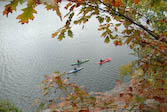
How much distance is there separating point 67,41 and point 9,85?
10.2m

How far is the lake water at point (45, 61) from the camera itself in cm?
1374

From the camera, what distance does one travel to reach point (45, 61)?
695 inches

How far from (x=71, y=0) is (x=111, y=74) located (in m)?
14.5

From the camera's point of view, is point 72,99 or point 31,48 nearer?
point 72,99

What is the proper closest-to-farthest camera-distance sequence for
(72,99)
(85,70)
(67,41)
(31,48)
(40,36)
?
(72,99), (85,70), (31,48), (67,41), (40,36)

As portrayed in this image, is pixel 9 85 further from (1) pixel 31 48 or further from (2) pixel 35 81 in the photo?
(1) pixel 31 48

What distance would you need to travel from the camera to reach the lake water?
13742 millimetres

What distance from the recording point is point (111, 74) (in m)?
15.3

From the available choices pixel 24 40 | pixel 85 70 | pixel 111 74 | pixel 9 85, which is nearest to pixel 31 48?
pixel 24 40

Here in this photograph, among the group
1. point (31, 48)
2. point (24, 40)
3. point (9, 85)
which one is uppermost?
point (24, 40)

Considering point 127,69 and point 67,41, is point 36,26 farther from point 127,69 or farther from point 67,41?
point 127,69

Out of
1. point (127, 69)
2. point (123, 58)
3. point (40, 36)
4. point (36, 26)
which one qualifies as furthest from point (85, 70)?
point (36, 26)

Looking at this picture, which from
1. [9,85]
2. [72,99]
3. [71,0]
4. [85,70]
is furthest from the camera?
[85,70]

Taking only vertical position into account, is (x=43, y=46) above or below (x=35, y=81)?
above
